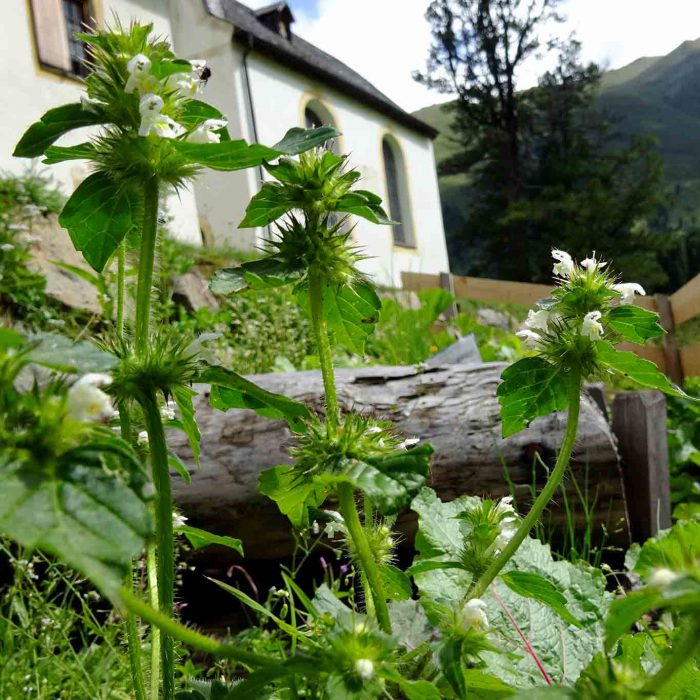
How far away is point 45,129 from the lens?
24.9 inches

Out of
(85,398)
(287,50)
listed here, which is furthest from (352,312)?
(287,50)

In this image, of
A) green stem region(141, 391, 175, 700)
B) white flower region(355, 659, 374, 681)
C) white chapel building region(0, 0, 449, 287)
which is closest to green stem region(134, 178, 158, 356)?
green stem region(141, 391, 175, 700)

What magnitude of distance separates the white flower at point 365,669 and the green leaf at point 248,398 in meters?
0.24

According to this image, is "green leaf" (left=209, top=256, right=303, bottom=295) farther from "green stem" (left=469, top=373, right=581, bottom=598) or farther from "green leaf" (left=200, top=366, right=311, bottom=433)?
"green stem" (left=469, top=373, right=581, bottom=598)

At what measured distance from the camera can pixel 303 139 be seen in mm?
666

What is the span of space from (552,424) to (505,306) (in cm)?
979

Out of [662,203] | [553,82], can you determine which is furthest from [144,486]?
[553,82]

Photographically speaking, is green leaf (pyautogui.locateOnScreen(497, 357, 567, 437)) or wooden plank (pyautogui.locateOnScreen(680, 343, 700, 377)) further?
wooden plank (pyautogui.locateOnScreen(680, 343, 700, 377))

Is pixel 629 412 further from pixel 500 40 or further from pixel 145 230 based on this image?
pixel 500 40

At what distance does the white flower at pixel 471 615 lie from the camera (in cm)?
65

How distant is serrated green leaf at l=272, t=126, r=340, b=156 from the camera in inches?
25.1

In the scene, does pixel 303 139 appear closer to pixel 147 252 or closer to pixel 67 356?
pixel 147 252

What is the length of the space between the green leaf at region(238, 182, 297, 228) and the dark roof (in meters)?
11.4

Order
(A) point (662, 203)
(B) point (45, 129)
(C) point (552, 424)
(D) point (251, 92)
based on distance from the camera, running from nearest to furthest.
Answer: (B) point (45, 129) → (C) point (552, 424) → (D) point (251, 92) → (A) point (662, 203)
